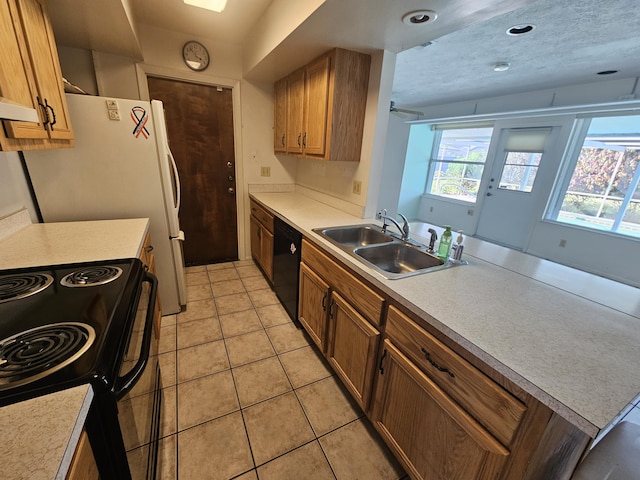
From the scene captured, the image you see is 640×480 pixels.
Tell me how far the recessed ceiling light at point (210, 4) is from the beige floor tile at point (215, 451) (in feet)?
9.37

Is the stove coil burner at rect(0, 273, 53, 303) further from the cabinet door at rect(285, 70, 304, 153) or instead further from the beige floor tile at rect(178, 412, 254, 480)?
the cabinet door at rect(285, 70, 304, 153)

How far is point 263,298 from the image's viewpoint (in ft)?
8.69

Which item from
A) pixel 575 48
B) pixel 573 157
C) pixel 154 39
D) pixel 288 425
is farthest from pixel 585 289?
pixel 573 157

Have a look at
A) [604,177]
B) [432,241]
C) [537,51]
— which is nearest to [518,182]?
[604,177]

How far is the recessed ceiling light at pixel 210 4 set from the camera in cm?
204

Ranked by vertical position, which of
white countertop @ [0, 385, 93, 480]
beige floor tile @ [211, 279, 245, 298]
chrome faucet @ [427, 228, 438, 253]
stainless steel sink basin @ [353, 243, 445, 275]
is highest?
chrome faucet @ [427, 228, 438, 253]

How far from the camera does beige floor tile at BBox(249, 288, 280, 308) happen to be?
8.41 feet

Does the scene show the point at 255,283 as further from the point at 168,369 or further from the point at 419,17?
the point at 419,17

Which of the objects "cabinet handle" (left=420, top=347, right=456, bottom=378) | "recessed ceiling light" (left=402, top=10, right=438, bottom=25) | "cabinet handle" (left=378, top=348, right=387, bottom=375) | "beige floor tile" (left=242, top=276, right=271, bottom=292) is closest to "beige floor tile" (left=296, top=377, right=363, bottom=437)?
"cabinet handle" (left=378, top=348, right=387, bottom=375)

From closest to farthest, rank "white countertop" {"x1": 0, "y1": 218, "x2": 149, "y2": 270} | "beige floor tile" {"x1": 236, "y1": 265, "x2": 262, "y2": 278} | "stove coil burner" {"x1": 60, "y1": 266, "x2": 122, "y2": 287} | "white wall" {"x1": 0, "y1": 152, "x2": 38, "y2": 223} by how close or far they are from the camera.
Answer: "stove coil burner" {"x1": 60, "y1": 266, "x2": 122, "y2": 287}
"white countertop" {"x1": 0, "y1": 218, "x2": 149, "y2": 270}
"white wall" {"x1": 0, "y1": 152, "x2": 38, "y2": 223}
"beige floor tile" {"x1": 236, "y1": 265, "x2": 262, "y2": 278}

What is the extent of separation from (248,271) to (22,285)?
2269mm

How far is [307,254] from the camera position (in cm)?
187

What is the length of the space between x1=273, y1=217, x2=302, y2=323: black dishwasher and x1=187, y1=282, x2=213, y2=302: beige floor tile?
2.28 feet

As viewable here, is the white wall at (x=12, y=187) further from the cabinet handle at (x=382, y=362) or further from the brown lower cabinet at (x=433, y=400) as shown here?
the cabinet handle at (x=382, y=362)
